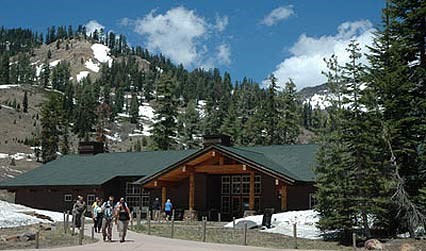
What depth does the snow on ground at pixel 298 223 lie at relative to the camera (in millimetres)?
24309

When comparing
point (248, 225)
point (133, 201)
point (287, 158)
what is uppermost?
point (287, 158)

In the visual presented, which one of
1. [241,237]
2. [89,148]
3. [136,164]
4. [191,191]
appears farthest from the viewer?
[89,148]

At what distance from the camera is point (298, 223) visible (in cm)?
2572

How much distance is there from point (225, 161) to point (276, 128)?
3038 cm

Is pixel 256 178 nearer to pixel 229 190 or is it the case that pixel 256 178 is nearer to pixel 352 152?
pixel 229 190

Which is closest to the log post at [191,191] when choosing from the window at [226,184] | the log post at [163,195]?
the log post at [163,195]

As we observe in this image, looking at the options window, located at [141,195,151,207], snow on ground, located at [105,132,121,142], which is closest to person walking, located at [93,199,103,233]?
window, located at [141,195,151,207]

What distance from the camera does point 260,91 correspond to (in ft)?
520

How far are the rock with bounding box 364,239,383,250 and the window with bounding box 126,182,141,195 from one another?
20.5 m

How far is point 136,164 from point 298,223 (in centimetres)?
1728

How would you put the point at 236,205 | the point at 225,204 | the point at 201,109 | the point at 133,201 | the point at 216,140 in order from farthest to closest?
1. the point at 201,109
2. the point at 133,201
3. the point at 216,140
4. the point at 225,204
5. the point at 236,205

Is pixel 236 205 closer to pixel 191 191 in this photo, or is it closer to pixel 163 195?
pixel 191 191

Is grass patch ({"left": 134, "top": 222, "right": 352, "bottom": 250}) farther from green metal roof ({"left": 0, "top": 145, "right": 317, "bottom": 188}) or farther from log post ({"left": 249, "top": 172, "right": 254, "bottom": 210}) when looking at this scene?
green metal roof ({"left": 0, "top": 145, "right": 317, "bottom": 188})

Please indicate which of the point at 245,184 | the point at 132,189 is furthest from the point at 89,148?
the point at 245,184
